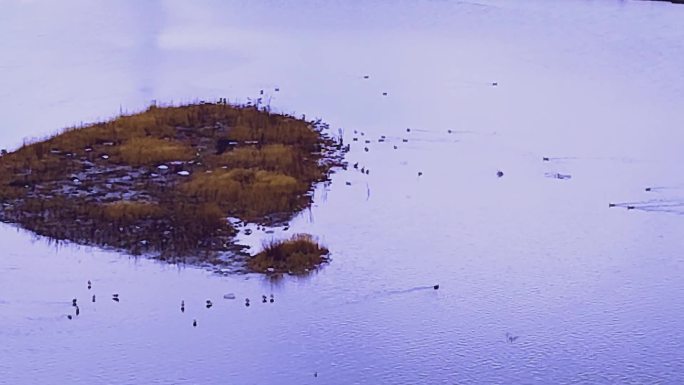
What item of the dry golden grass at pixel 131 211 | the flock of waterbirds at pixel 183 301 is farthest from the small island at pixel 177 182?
the flock of waterbirds at pixel 183 301

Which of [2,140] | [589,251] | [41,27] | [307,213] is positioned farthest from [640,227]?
[41,27]

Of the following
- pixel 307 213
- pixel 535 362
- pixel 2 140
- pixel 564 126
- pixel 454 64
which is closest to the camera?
pixel 535 362

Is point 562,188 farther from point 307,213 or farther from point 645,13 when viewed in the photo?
point 645,13

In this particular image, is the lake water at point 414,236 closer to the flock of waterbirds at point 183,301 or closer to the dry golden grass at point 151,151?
the flock of waterbirds at point 183,301

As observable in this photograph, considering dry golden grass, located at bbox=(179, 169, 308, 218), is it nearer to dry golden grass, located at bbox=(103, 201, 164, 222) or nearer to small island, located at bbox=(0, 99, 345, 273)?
small island, located at bbox=(0, 99, 345, 273)

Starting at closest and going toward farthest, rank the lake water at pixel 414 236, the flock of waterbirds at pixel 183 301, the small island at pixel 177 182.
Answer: the lake water at pixel 414 236
the flock of waterbirds at pixel 183 301
the small island at pixel 177 182

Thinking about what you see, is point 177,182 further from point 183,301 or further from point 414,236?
point 183,301

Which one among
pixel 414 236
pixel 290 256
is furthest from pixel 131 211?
pixel 414 236
